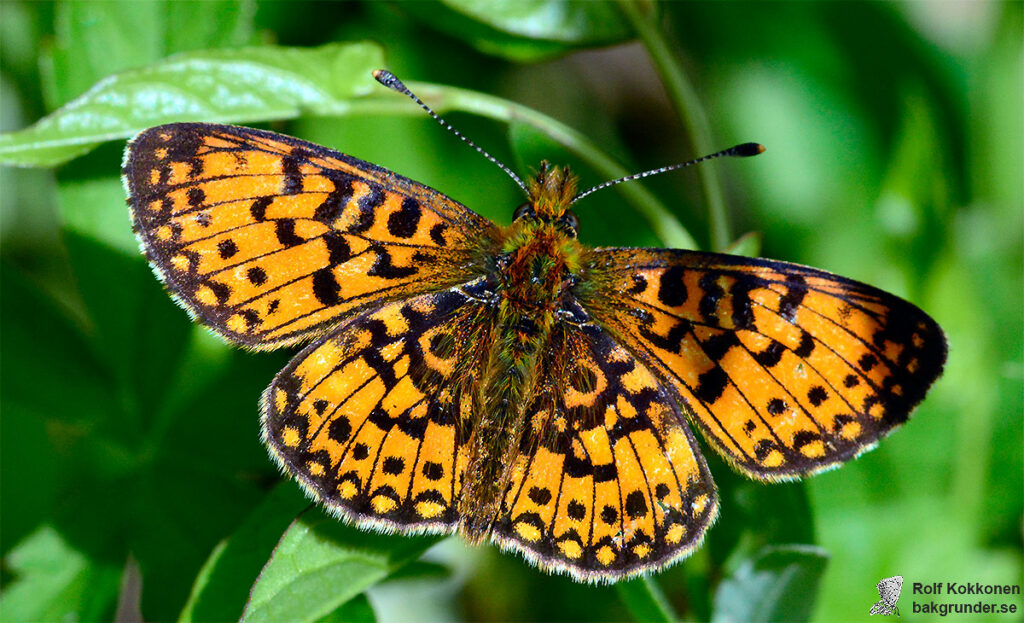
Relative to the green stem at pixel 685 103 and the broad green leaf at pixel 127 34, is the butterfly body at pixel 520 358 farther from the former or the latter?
the broad green leaf at pixel 127 34

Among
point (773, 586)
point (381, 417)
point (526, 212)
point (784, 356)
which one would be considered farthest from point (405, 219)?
point (773, 586)

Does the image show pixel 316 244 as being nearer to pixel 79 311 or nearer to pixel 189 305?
pixel 189 305

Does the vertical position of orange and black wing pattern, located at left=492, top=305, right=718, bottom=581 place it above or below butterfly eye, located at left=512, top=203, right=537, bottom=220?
below

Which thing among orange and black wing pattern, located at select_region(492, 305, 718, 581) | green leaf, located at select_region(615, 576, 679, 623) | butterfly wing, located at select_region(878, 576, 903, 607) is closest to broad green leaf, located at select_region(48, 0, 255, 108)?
orange and black wing pattern, located at select_region(492, 305, 718, 581)

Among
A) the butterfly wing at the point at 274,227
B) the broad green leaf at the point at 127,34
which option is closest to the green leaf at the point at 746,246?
the butterfly wing at the point at 274,227

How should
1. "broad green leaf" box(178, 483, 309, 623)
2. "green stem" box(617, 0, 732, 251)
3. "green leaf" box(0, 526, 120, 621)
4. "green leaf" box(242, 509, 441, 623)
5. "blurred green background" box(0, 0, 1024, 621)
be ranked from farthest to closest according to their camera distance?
"green stem" box(617, 0, 732, 251), "green leaf" box(0, 526, 120, 621), "blurred green background" box(0, 0, 1024, 621), "broad green leaf" box(178, 483, 309, 623), "green leaf" box(242, 509, 441, 623)

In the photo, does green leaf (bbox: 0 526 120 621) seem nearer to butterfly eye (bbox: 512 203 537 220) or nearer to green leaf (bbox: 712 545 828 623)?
butterfly eye (bbox: 512 203 537 220)

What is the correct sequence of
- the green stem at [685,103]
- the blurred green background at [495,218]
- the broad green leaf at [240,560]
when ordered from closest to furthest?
the broad green leaf at [240,560], the blurred green background at [495,218], the green stem at [685,103]
